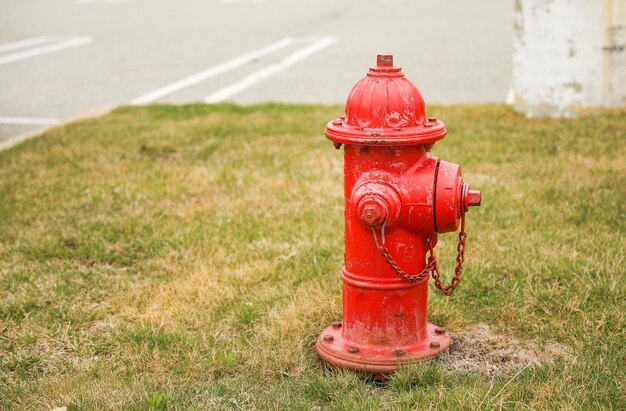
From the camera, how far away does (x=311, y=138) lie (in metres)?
7.04

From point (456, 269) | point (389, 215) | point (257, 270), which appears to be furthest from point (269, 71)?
point (389, 215)

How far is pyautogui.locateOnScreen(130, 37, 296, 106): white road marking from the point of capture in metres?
9.71

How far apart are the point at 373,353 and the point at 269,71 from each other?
8212 mm

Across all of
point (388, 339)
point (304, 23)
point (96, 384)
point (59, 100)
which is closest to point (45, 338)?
point (96, 384)

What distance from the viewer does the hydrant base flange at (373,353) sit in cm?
312

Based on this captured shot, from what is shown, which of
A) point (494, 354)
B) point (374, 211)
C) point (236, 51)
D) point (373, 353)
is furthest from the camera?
point (236, 51)

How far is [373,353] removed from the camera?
3.17 meters

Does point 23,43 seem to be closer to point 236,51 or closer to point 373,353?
point 236,51

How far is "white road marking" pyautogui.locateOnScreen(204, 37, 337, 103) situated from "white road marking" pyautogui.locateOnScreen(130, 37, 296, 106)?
0.44m

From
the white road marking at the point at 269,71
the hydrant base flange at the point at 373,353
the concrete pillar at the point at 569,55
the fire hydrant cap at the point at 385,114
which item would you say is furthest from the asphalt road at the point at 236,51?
the fire hydrant cap at the point at 385,114

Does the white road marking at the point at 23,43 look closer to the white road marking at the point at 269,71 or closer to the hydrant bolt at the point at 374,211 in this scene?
the white road marking at the point at 269,71

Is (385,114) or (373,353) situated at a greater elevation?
(385,114)

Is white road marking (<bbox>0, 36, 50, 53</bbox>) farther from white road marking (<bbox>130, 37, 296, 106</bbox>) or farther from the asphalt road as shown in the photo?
white road marking (<bbox>130, 37, 296, 106</bbox>)

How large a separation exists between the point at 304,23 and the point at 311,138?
835cm
